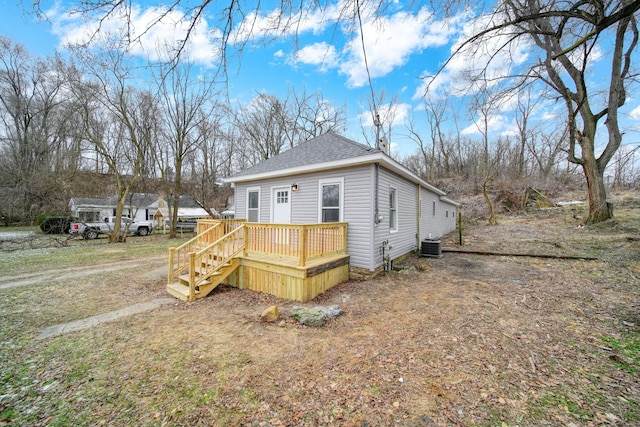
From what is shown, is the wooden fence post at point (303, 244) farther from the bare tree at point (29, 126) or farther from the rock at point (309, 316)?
the bare tree at point (29, 126)

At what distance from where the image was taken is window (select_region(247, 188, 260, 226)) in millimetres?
8500

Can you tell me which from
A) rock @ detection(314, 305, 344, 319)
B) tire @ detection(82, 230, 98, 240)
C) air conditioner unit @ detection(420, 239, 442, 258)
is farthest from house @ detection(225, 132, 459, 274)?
tire @ detection(82, 230, 98, 240)

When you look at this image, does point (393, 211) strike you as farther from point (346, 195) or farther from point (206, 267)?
point (206, 267)

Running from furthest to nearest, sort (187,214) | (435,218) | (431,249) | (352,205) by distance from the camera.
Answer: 1. (187,214)
2. (435,218)
3. (431,249)
4. (352,205)

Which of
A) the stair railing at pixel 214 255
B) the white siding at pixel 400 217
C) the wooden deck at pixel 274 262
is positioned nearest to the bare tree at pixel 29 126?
the stair railing at pixel 214 255

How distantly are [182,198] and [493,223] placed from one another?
30250 mm

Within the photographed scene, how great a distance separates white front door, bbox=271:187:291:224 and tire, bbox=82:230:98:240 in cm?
1462

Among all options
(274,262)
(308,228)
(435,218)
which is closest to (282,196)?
(308,228)

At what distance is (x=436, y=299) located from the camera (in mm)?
4750

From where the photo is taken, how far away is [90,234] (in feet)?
49.9

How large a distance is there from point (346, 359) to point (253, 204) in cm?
677

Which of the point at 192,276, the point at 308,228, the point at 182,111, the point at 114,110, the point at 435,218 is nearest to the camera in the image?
the point at 192,276

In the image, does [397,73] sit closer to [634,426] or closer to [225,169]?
[634,426]

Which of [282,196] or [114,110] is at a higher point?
[114,110]
